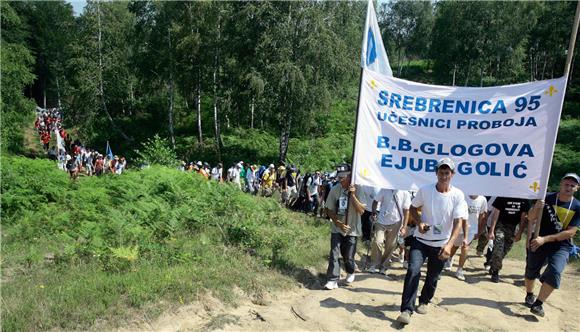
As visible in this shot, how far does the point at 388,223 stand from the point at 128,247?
161 inches

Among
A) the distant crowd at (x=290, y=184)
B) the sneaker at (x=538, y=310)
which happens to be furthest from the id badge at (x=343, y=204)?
the distant crowd at (x=290, y=184)

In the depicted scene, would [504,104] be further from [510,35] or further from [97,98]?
[510,35]

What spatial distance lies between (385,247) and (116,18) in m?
31.2

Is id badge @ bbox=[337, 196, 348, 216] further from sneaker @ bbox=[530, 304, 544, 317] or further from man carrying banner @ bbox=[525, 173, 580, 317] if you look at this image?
sneaker @ bbox=[530, 304, 544, 317]

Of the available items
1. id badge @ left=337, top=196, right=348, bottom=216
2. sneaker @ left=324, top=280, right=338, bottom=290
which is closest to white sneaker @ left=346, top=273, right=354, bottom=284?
sneaker @ left=324, top=280, right=338, bottom=290

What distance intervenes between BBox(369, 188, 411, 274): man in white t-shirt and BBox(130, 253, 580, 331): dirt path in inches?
15.5

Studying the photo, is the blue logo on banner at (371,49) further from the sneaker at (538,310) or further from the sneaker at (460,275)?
the sneaker at (538,310)

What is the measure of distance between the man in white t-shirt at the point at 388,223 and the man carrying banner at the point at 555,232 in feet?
6.39

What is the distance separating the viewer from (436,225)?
5.05 m

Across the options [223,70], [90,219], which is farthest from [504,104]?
[223,70]

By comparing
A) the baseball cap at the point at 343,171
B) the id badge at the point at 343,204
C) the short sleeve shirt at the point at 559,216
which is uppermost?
the baseball cap at the point at 343,171

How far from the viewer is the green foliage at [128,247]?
4.68m

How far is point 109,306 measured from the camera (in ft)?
15.0

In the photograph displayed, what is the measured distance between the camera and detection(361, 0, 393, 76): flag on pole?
6.06 m
